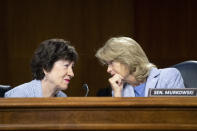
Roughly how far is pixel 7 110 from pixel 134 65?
1.13 m

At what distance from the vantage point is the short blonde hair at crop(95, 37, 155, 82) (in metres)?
2.68

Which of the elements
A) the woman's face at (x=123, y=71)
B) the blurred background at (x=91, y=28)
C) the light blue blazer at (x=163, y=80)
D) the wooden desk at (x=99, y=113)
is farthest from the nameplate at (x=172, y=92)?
the blurred background at (x=91, y=28)

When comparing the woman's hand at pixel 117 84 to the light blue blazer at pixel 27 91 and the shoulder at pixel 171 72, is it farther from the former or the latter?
the light blue blazer at pixel 27 91

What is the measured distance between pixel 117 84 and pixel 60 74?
320 mm

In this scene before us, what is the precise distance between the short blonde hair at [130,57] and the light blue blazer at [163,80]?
47mm

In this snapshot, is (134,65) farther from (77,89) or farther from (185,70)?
(77,89)

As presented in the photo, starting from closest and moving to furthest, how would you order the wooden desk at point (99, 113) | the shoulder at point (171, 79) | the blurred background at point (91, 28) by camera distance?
the wooden desk at point (99, 113)
the shoulder at point (171, 79)
the blurred background at point (91, 28)

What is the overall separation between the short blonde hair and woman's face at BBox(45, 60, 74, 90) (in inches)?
8.6

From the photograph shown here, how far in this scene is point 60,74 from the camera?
2.69 m

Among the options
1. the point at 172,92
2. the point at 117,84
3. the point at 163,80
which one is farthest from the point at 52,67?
the point at 172,92

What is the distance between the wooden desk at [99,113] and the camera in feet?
5.48

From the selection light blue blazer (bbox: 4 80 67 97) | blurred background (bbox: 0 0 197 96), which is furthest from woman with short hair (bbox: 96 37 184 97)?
blurred background (bbox: 0 0 197 96)

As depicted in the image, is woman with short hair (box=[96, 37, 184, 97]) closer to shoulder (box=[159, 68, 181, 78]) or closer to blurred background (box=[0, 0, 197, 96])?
shoulder (box=[159, 68, 181, 78])

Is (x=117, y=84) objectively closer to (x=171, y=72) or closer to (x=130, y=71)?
(x=130, y=71)
